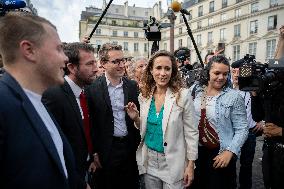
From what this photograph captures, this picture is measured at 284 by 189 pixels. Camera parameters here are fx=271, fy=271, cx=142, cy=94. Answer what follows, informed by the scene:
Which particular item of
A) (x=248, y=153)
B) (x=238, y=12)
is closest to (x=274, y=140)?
(x=248, y=153)

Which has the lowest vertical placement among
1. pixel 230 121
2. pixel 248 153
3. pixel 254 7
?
pixel 248 153

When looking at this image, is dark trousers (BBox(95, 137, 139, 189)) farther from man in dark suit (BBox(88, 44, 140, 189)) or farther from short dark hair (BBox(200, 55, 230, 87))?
short dark hair (BBox(200, 55, 230, 87))

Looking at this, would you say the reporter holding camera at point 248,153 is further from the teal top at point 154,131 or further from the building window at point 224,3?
the building window at point 224,3

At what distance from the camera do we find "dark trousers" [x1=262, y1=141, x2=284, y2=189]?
3.12 metres

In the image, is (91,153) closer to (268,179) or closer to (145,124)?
(145,124)

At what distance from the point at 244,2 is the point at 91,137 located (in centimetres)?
4739

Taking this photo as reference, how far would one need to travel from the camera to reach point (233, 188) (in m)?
3.17

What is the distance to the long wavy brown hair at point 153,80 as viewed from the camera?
307 centimetres

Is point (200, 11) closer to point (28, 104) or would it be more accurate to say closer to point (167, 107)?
point (167, 107)

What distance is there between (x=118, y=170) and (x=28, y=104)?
212cm

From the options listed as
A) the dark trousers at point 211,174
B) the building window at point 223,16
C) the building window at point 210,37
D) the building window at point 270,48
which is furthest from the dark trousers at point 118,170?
the building window at point 210,37

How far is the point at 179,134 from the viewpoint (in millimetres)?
2873

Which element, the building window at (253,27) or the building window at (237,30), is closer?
the building window at (253,27)

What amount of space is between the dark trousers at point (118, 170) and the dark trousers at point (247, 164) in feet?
7.13
